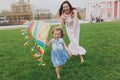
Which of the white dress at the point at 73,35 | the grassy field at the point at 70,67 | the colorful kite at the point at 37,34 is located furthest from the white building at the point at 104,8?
the colorful kite at the point at 37,34

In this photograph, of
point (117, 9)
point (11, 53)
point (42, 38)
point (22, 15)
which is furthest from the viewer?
point (22, 15)

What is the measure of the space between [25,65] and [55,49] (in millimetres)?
1353

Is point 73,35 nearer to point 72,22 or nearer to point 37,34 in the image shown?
point 72,22

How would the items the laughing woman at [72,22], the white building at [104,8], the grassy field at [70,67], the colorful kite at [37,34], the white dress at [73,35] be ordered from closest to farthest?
the colorful kite at [37,34] → the grassy field at [70,67] → the laughing woman at [72,22] → the white dress at [73,35] → the white building at [104,8]

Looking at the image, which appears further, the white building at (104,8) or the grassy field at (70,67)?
the white building at (104,8)

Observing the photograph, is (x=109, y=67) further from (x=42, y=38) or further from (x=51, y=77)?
(x=42, y=38)

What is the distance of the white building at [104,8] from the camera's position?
45728mm

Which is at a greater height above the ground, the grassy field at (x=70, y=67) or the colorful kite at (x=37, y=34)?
the colorful kite at (x=37, y=34)

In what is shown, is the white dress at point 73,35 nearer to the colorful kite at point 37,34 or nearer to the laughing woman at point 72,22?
the laughing woman at point 72,22

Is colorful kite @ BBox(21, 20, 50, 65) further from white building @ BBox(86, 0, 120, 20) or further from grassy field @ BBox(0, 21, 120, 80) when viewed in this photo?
white building @ BBox(86, 0, 120, 20)

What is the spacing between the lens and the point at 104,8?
156 feet

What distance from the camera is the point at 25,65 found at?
22.0ft

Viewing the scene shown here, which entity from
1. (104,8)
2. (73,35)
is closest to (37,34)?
(73,35)

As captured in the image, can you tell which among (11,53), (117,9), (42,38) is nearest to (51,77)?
(42,38)
